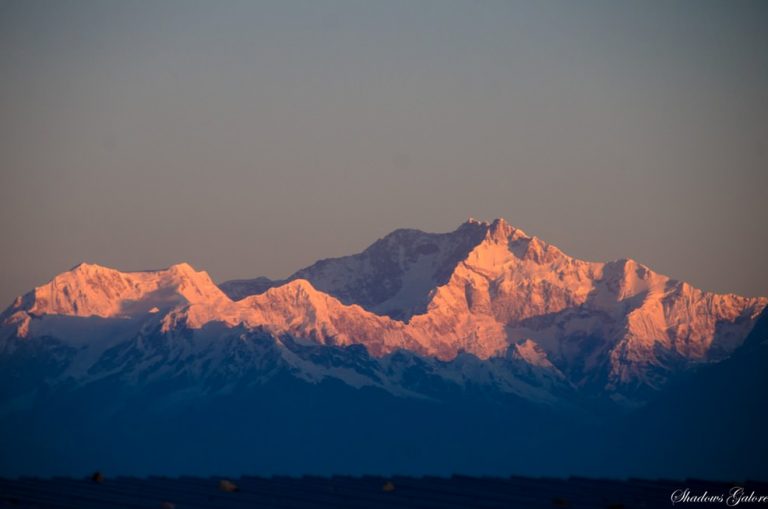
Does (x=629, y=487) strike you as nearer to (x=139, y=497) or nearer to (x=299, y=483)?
(x=299, y=483)

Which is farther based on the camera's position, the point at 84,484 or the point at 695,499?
the point at 84,484

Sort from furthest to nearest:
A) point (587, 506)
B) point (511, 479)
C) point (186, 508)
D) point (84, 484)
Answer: point (511, 479) < point (84, 484) < point (587, 506) < point (186, 508)

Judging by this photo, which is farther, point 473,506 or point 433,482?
point 433,482

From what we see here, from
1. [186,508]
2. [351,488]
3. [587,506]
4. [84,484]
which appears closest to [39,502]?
[186,508]

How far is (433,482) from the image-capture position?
5881 inches

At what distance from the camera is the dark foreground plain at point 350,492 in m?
129

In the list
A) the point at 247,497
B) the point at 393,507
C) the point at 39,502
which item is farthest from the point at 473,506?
the point at 39,502

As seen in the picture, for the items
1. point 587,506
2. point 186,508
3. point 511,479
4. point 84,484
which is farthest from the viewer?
point 511,479

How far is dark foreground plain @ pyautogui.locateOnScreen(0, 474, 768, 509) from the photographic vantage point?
129m

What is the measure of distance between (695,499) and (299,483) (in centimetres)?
3316

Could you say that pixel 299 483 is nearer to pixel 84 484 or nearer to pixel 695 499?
pixel 84 484

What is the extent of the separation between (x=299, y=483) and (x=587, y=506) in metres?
28.0

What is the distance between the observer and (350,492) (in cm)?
14062

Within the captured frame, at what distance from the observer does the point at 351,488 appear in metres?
145
